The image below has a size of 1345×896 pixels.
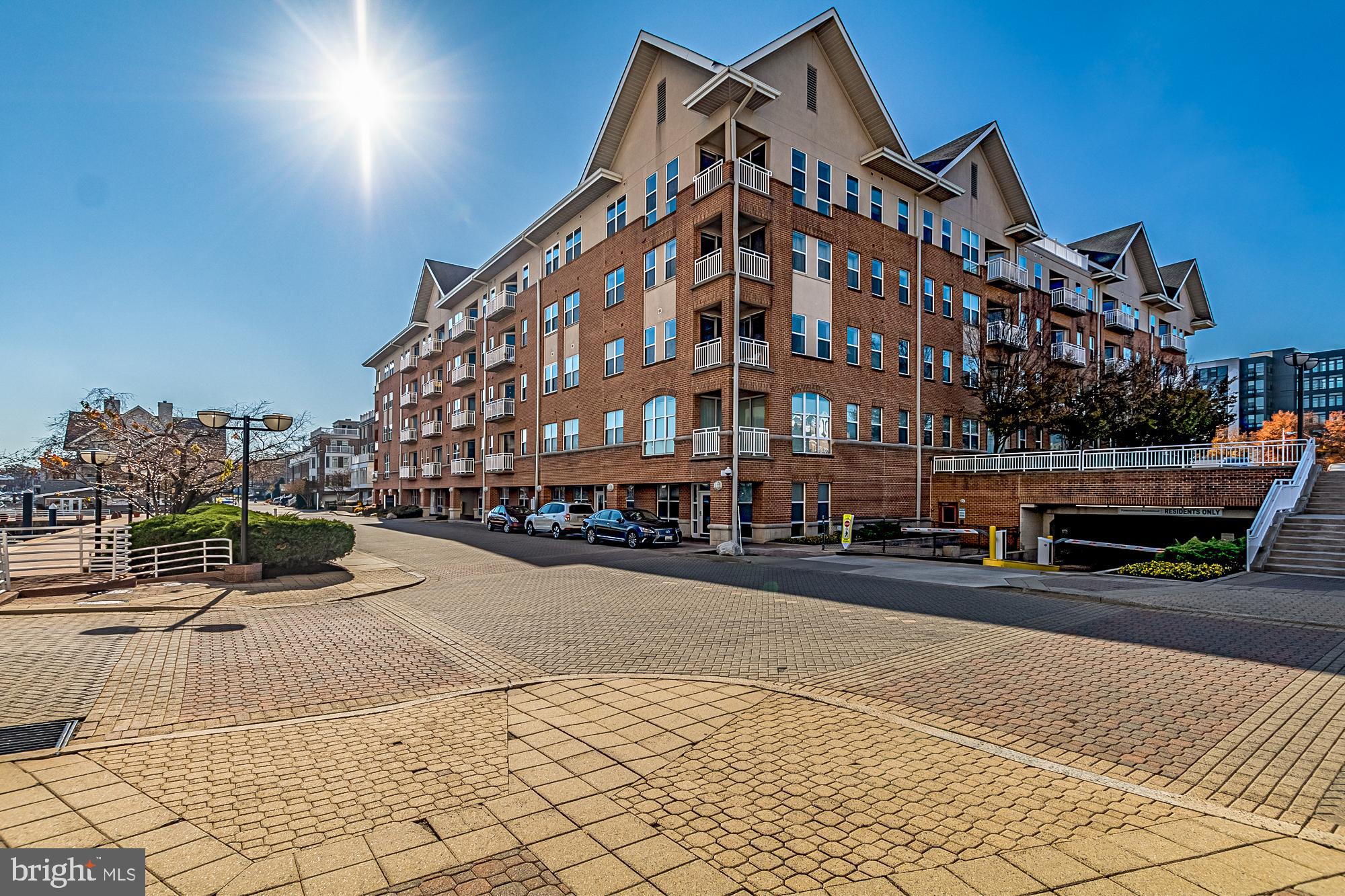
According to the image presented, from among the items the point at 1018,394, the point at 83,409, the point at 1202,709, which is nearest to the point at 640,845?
the point at 1202,709

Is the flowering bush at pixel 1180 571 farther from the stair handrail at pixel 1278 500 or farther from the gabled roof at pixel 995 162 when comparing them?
the gabled roof at pixel 995 162

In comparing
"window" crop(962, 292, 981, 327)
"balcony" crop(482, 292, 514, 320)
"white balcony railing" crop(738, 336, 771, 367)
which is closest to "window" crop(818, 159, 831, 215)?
"white balcony railing" crop(738, 336, 771, 367)

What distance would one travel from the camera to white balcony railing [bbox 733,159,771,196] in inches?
1032

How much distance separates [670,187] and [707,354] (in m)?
8.40

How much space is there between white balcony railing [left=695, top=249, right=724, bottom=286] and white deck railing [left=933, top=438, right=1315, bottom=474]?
43.5ft

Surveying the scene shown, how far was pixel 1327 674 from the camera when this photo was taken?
7121mm

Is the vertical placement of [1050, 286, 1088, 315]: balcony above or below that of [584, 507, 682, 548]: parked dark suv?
above

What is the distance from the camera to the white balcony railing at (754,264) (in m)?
26.3

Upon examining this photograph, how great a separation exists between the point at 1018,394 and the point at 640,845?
33.4 m

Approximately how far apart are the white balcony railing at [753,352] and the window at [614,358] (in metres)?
7.88

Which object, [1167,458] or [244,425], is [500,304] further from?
[1167,458]

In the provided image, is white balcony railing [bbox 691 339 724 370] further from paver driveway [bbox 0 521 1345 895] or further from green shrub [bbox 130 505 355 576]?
paver driveway [bbox 0 521 1345 895]

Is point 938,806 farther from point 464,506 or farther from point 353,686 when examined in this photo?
point 464,506
